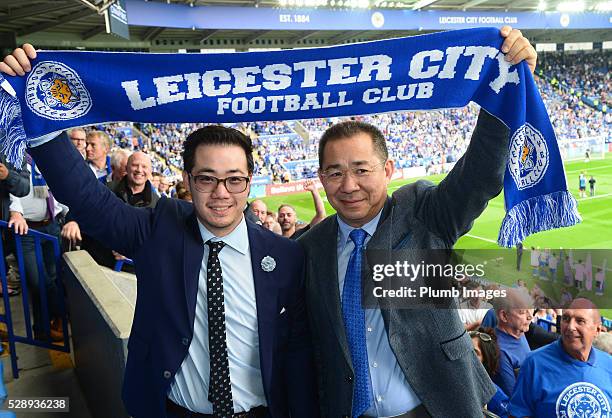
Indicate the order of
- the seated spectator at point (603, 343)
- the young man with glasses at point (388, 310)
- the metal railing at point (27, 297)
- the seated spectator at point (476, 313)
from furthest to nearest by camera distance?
the metal railing at point (27, 297) → the seated spectator at point (476, 313) → the seated spectator at point (603, 343) → the young man with glasses at point (388, 310)

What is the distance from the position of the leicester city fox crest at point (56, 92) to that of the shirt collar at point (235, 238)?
81 centimetres

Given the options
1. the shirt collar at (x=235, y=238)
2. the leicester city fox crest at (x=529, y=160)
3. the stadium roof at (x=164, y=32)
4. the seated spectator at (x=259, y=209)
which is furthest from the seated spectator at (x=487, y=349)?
the stadium roof at (x=164, y=32)

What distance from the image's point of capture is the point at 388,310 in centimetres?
183

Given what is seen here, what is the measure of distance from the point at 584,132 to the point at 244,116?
3961 centimetres

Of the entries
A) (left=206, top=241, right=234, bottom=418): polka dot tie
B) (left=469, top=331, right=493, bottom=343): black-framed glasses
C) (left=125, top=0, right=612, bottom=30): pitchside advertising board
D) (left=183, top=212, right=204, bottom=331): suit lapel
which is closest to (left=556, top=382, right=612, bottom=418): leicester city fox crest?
(left=469, top=331, right=493, bottom=343): black-framed glasses

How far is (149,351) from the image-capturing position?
1.91 m

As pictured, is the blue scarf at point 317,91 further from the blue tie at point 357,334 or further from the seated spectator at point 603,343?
the seated spectator at point 603,343

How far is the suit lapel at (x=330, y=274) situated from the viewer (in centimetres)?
186

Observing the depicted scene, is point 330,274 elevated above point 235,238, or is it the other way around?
point 235,238

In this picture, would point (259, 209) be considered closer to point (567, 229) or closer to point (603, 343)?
point (603, 343)

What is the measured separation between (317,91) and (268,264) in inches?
32.8

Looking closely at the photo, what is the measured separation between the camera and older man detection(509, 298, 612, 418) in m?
2.64

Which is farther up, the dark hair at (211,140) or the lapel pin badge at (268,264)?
the dark hair at (211,140)

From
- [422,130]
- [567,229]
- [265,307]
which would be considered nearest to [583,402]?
[265,307]
